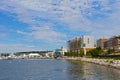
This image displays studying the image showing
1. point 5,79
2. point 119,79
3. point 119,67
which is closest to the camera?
point 119,79

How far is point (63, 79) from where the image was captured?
63438 millimetres

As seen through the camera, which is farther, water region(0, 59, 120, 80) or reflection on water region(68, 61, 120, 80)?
water region(0, 59, 120, 80)

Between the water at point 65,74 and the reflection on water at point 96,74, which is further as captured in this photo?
the water at point 65,74

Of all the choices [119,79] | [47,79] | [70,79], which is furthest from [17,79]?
[119,79]

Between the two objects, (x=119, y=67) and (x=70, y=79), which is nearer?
(x=70, y=79)

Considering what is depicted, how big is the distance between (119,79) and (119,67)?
3078cm

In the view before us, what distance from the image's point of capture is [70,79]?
206ft

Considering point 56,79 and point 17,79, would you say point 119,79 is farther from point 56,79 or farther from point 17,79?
point 17,79

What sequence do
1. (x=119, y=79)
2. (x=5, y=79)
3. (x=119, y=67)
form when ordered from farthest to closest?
(x=119, y=67)
(x=5, y=79)
(x=119, y=79)

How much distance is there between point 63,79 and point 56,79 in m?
1.31

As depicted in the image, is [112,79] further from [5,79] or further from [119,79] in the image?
[5,79]

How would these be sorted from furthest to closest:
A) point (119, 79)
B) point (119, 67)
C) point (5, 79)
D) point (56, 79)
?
point (119, 67) < point (5, 79) < point (56, 79) < point (119, 79)

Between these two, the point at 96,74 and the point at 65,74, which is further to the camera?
the point at 65,74

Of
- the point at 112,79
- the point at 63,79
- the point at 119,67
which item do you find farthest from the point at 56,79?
the point at 119,67
